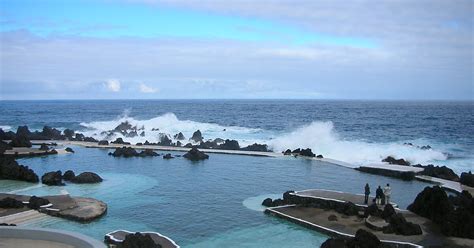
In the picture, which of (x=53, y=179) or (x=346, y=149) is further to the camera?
(x=346, y=149)

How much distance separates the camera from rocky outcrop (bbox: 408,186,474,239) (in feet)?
53.9

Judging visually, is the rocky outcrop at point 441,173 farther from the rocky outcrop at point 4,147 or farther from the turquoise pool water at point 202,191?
the rocky outcrop at point 4,147

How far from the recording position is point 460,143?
174 ft

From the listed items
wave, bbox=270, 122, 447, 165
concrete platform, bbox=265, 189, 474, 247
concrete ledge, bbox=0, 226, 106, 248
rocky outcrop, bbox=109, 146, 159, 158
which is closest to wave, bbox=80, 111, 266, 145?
wave, bbox=270, 122, 447, 165

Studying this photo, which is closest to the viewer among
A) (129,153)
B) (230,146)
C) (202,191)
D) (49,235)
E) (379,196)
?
(49,235)

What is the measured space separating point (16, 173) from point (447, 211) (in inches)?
838

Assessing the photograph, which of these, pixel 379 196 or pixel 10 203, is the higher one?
pixel 379 196

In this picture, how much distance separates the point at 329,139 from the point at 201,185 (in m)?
24.6

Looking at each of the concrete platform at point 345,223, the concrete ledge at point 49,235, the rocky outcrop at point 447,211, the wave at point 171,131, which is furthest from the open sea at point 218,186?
the wave at point 171,131

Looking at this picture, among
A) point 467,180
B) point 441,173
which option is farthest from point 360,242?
point 441,173

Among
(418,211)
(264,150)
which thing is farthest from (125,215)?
(264,150)

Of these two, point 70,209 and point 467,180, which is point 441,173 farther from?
point 70,209

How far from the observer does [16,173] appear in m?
26.6

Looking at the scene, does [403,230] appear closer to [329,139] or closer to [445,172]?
[445,172]
